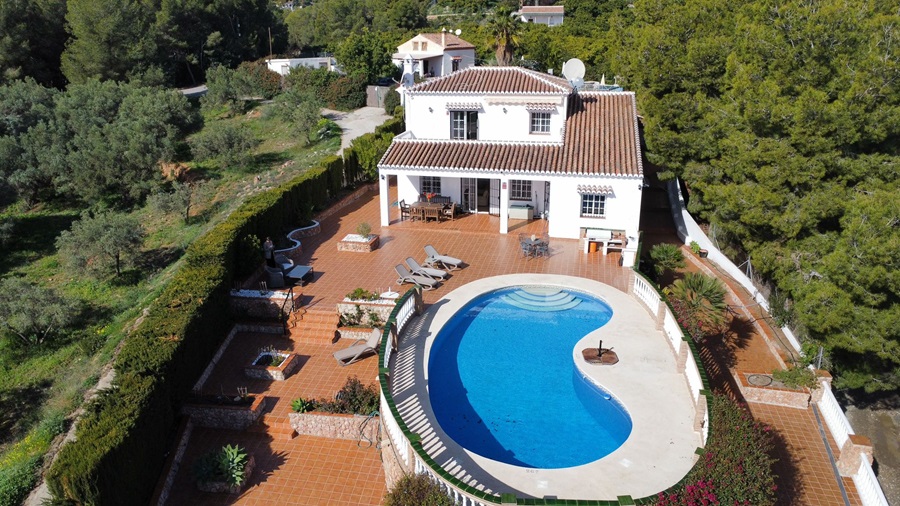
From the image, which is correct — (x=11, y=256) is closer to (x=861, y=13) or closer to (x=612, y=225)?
(x=612, y=225)

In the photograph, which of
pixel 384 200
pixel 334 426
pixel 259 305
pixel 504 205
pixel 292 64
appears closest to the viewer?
pixel 334 426

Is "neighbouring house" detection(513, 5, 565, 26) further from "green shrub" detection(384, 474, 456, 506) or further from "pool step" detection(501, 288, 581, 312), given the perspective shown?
"green shrub" detection(384, 474, 456, 506)

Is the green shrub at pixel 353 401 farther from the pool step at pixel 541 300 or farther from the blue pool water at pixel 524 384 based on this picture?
the pool step at pixel 541 300

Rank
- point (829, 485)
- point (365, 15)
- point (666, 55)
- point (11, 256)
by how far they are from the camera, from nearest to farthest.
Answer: point (829, 485) → point (666, 55) → point (11, 256) → point (365, 15)

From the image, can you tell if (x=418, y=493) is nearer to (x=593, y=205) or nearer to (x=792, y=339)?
(x=792, y=339)

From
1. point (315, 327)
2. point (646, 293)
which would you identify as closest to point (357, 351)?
point (315, 327)

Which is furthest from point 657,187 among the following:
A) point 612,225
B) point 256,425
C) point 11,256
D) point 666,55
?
point 11,256

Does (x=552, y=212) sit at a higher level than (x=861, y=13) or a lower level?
lower
